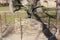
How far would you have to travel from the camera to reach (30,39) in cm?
802

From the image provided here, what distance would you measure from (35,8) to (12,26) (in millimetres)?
2486

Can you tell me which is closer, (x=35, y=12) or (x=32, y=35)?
(x=32, y=35)

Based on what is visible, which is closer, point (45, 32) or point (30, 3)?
point (45, 32)

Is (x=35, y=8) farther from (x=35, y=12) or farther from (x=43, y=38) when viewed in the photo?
(x=43, y=38)

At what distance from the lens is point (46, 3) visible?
20.6 metres

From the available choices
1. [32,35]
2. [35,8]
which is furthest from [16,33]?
[35,8]

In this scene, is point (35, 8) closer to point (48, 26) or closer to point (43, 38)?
point (48, 26)

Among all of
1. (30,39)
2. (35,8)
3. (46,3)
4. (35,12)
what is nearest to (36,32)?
(30,39)

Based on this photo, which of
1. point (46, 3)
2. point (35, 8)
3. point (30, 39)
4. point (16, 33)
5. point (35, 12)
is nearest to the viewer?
point (30, 39)

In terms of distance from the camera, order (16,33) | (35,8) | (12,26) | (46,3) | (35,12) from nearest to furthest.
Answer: (16,33), (12,26), (35,8), (35,12), (46,3)

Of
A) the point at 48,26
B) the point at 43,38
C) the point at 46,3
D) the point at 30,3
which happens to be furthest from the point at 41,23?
the point at 46,3

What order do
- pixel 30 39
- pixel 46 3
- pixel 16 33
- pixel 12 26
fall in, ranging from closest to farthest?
pixel 30 39, pixel 16 33, pixel 12 26, pixel 46 3

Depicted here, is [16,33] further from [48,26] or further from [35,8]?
[35,8]

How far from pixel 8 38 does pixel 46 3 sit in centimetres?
1287
